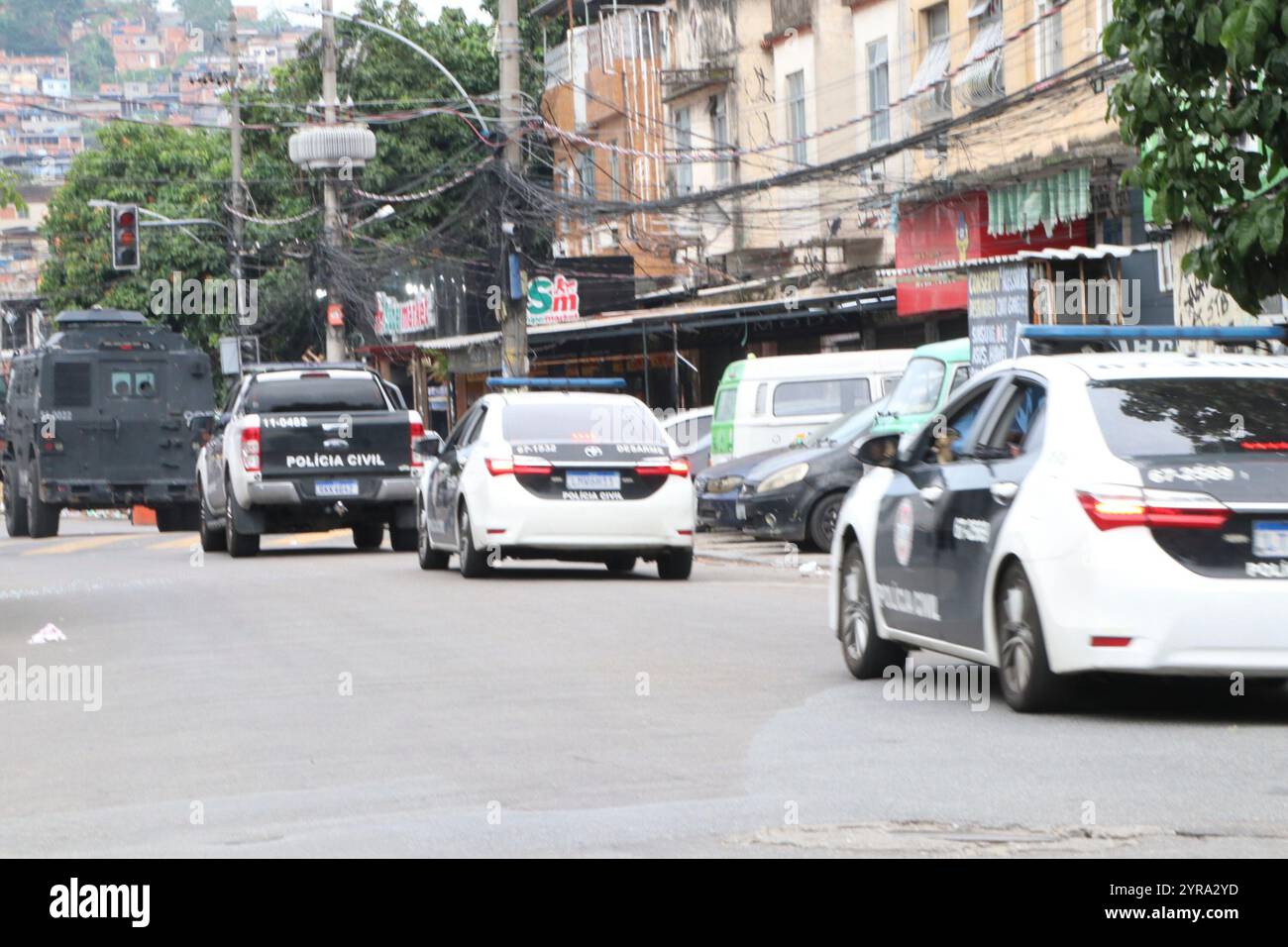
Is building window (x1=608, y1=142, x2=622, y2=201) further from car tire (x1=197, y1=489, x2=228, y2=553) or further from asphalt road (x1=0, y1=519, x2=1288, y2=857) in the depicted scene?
asphalt road (x1=0, y1=519, x2=1288, y2=857)

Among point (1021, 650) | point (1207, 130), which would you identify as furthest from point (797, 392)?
point (1021, 650)

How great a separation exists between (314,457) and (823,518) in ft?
17.7

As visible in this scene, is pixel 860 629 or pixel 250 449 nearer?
pixel 860 629

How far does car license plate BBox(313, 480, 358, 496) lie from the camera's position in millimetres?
24219

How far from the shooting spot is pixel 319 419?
79.8ft

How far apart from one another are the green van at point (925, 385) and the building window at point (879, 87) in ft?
38.9

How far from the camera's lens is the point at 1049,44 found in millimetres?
29484

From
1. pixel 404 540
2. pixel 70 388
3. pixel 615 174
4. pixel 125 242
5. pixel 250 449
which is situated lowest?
pixel 404 540

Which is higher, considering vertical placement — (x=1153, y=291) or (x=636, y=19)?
(x=636, y=19)

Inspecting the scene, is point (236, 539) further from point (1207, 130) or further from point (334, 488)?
point (1207, 130)

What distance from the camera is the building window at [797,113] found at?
1492 inches
